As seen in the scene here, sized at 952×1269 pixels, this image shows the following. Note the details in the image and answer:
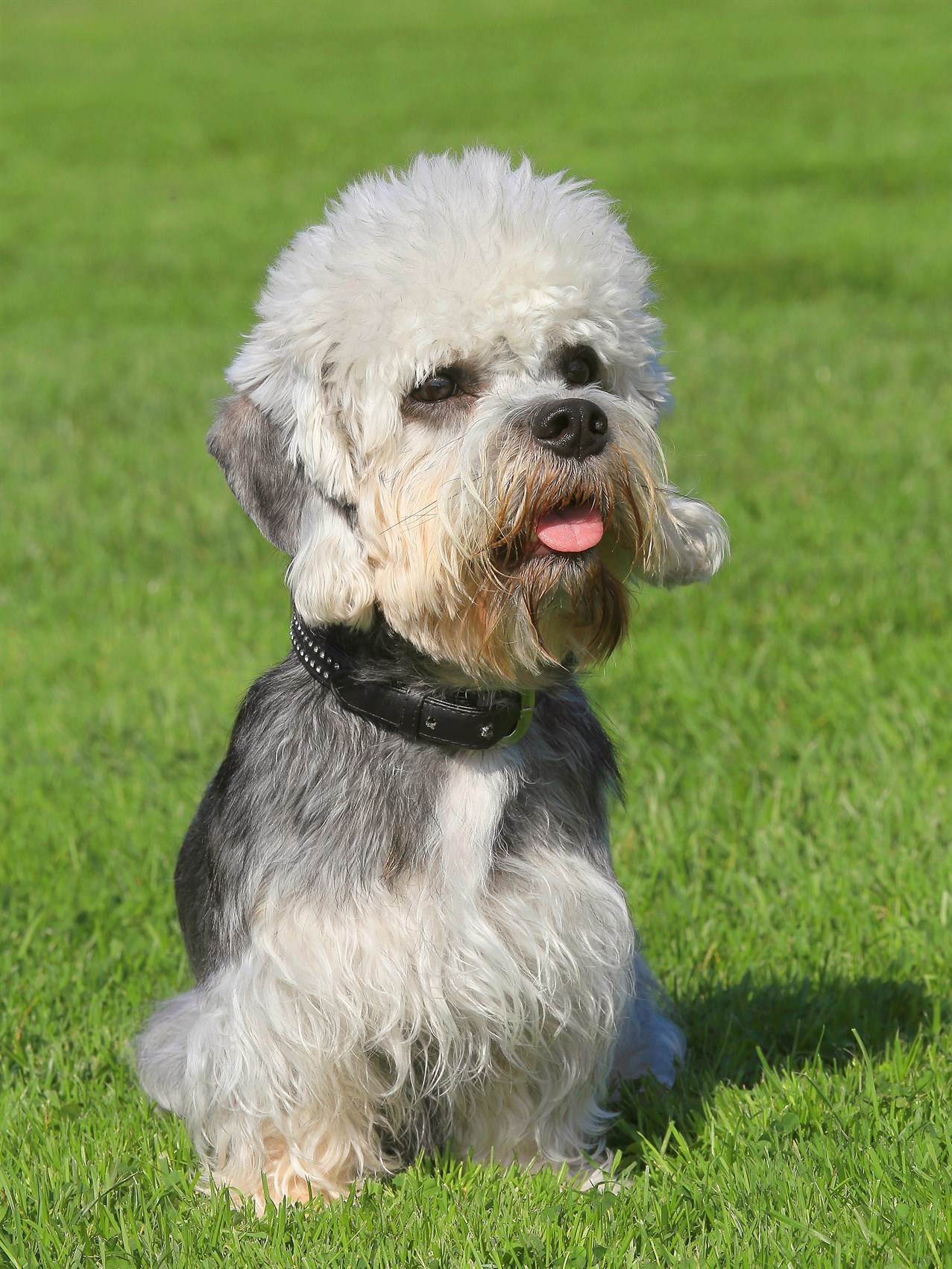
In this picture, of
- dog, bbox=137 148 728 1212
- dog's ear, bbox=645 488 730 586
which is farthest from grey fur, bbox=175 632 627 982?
dog's ear, bbox=645 488 730 586

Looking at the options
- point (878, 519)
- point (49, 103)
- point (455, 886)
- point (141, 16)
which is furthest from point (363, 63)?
point (455, 886)

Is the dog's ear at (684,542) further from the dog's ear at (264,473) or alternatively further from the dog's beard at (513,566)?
the dog's ear at (264,473)

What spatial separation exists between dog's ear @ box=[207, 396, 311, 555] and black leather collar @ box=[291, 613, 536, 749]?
238 mm

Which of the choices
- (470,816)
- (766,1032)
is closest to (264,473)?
(470,816)

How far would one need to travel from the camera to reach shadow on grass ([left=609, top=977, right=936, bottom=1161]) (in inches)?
147

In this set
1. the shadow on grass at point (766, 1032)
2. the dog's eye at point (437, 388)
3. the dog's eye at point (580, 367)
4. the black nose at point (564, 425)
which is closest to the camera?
the black nose at point (564, 425)

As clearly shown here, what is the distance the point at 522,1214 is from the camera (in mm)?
3195

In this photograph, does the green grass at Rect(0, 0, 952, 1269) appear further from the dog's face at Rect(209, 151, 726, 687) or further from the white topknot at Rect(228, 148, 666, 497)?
the white topknot at Rect(228, 148, 666, 497)

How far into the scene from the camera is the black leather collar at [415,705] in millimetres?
3211

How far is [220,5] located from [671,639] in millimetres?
38808

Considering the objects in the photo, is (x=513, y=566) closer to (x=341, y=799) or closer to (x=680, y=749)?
(x=341, y=799)

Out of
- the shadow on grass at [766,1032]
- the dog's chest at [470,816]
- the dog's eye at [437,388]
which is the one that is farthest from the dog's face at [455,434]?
the shadow on grass at [766,1032]

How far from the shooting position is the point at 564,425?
2977 mm

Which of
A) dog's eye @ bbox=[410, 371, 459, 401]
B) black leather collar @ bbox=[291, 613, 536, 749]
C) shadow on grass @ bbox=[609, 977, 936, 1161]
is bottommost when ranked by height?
shadow on grass @ bbox=[609, 977, 936, 1161]
